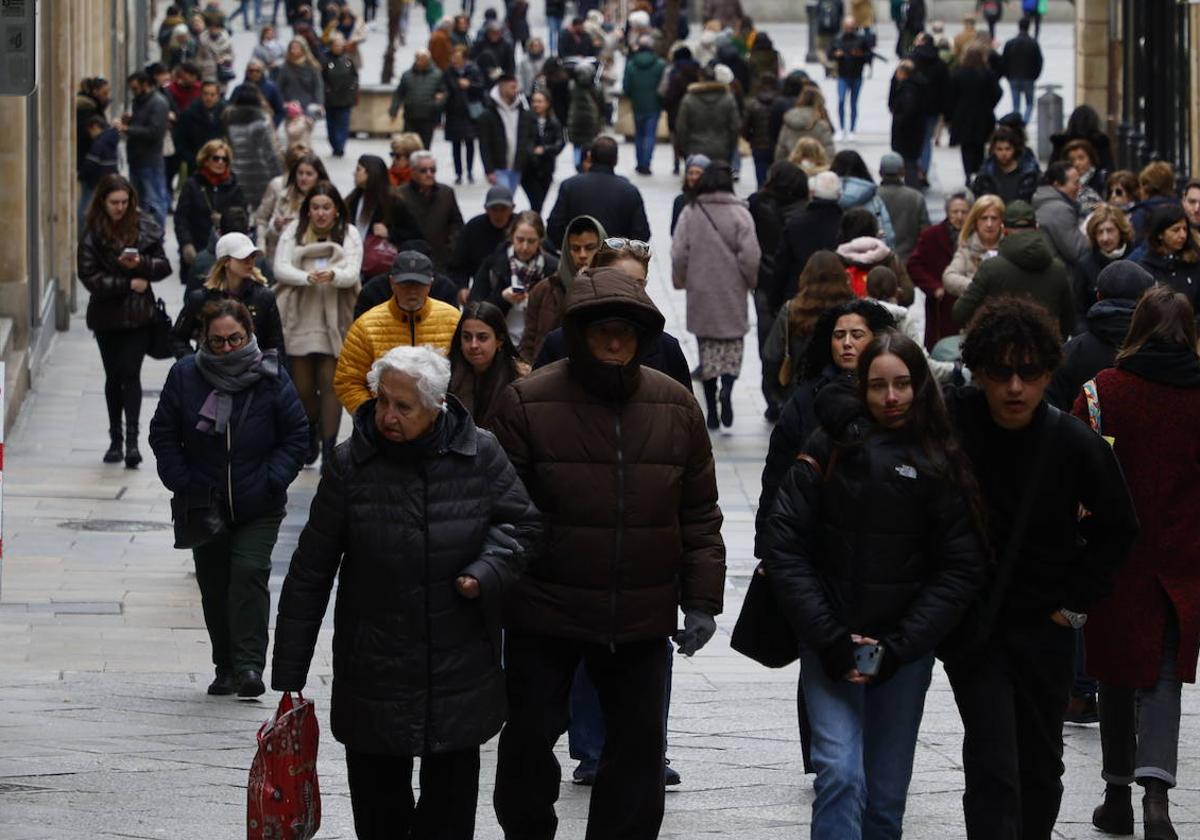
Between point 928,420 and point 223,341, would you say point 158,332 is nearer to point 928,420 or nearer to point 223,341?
point 223,341

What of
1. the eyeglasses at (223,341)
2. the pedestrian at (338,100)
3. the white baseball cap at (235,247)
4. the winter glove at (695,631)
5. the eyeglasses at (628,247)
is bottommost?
the winter glove at (695,631)

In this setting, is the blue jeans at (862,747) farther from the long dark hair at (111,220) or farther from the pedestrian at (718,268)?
the pedestrian at (718,268)

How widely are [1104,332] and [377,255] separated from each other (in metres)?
7.21

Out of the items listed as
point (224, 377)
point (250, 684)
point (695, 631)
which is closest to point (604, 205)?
point (224, 377)

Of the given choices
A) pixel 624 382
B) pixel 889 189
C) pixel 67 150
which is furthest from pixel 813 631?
pixel 67 150

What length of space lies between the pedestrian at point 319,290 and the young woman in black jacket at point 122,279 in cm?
90

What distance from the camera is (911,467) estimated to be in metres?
6.62

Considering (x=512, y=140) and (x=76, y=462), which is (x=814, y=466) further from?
(x=512, y=140)

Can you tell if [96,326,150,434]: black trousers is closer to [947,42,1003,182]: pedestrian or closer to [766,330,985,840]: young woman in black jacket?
[766,330,985,840]: young woman in black jacket

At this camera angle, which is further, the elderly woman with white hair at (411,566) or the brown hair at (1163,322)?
the brown hair at (1163,322)

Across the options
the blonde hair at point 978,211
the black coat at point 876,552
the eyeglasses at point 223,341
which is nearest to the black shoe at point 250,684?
the eyeglasses at point 223,341

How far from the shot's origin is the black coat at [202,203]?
17031 mm

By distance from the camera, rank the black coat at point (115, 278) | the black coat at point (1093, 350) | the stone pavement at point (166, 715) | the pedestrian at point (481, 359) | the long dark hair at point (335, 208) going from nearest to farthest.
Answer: the stone pavement at point (166, 715), the black coat at point (1093, 350), the pedestrian at point (481, 359), the long dark hair at point (335, 208), the black coat at point (115, 278)

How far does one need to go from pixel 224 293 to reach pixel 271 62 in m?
23.7
